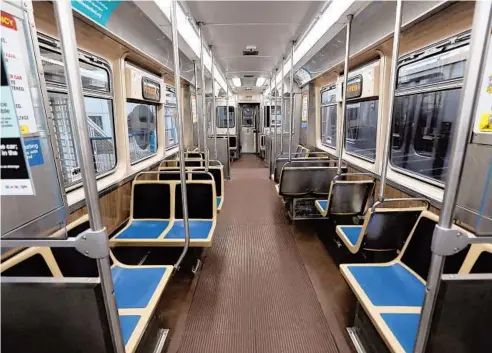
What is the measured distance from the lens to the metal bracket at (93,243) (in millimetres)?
813

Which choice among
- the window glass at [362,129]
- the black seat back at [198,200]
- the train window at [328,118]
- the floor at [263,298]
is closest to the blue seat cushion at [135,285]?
the floor at [263,298]

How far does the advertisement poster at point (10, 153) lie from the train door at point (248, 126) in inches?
420

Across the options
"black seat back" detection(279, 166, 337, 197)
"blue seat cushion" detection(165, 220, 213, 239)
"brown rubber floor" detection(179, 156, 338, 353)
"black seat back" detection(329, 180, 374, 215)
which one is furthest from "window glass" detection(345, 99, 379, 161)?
"blue seat cushion" detection(165, 220, 213, 239)

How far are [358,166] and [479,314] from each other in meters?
→ 2.77

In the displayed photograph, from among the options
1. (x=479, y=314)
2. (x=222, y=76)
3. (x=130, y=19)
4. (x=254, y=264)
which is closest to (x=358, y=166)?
(x=254, y=264)

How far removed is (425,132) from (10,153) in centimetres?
294

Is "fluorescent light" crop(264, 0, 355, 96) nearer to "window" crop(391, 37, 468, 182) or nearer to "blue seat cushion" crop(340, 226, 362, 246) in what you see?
"window" crop(391, 37, 468, 182)

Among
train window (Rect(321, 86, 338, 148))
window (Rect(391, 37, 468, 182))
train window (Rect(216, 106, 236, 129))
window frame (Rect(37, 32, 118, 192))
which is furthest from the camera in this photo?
train window (Rect(216, 106, 236, 129))

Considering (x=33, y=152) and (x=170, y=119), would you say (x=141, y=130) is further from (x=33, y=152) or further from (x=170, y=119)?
(x=33, y=152)

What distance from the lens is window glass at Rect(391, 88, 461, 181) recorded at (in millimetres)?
2234

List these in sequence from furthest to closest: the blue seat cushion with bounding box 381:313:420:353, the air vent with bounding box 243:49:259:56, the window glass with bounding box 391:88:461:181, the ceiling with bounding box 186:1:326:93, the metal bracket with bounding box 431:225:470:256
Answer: the air vent with bounding box 243:49:259:56, the ceiling with bounding box 186:1:326:93, the window glass with bounding box 391:88:461:181, the blue seat cushion with bounding box 381:313:420:353, the metal bracket with bounding box 431:225:470:256

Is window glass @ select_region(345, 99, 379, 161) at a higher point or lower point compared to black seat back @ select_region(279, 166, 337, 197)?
higher

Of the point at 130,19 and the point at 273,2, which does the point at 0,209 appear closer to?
the point at 130,19

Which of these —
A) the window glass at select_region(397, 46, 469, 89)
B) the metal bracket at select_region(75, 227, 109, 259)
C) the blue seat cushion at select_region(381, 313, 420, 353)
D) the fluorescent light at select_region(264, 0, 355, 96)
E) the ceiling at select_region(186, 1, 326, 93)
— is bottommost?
the blue seat cushion at select_region(381, 313, 420, 353)
